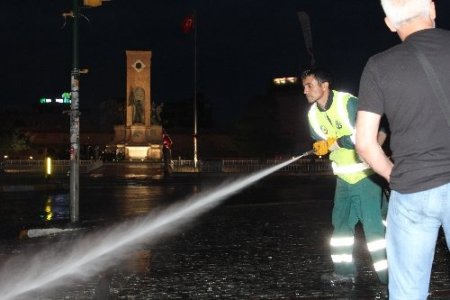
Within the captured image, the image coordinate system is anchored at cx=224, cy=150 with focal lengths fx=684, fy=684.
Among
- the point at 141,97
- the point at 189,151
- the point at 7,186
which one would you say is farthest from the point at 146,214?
the point at 189,151

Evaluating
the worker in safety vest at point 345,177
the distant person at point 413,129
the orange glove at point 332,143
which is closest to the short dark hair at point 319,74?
the worker in safety vest at point 345,177

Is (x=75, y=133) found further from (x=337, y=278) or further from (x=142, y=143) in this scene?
(x=142, y=143)

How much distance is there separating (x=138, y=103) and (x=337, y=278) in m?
40.8

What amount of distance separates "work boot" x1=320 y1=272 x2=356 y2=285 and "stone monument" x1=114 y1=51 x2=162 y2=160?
39.6 meters

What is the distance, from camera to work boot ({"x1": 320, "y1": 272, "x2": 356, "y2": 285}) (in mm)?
6641

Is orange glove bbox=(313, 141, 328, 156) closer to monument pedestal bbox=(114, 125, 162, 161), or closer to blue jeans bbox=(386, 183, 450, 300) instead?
blue jeans bbox=(386, 183, 450, 300)

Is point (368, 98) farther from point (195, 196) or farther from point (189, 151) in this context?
point (189, 151)

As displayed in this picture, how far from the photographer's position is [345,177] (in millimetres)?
6539

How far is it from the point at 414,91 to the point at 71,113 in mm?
9088

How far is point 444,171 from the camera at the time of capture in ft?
10.2

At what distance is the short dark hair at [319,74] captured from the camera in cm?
667

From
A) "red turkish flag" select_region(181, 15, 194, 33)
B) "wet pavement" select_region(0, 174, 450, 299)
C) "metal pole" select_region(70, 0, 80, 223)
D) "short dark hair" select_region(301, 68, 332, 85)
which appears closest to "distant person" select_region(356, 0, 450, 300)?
"wet pavement" select_region(0, 174, 450, 299)

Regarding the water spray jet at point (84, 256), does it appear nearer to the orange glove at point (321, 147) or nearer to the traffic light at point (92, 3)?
the orange glove at point (321, 147)

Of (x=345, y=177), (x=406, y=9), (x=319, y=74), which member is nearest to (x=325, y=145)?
(x=345, y=177)
